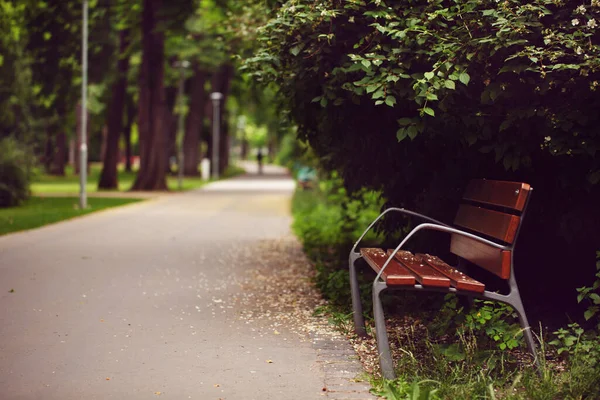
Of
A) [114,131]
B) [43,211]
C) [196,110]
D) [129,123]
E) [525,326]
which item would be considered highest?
[196,110]

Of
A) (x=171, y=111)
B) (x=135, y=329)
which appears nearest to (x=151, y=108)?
(x=171, y=111)

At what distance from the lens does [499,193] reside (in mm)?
5000

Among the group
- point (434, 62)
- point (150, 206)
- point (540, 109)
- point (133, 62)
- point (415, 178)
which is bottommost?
point (150, 206)

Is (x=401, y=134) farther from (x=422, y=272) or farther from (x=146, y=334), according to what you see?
(x=146, y=334)

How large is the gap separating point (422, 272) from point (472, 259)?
64 cm

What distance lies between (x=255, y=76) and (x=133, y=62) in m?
36.8

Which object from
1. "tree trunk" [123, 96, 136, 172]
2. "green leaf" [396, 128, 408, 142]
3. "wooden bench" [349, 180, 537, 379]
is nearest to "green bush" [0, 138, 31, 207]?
"wooden bench" [349, 180, 537, 379]

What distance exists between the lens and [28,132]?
24391 millimetres

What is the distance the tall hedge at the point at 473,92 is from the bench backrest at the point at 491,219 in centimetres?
35

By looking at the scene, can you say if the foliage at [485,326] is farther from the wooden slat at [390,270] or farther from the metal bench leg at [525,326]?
the wooden slat at [390,270]

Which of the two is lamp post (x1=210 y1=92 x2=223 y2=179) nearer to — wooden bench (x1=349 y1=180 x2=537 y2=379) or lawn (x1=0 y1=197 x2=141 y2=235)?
lawn (x1=0 y1=197 x2=141 y2=235)

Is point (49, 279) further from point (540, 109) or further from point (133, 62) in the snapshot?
point (133, 62)

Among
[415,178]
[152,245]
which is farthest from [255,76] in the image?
[152,245]

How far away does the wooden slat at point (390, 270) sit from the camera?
4.29 m
